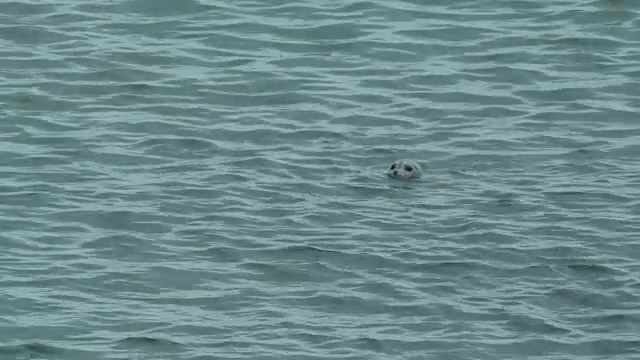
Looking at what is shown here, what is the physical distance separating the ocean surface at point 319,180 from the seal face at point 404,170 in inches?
5.2

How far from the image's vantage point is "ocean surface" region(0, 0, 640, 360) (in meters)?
25.0

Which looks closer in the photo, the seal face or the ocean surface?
the ocean surface

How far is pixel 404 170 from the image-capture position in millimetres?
29672

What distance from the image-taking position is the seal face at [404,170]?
97.4ft

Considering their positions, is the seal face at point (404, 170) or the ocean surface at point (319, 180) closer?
the ocean surface at point (319, 180)

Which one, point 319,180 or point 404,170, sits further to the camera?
point 319,180

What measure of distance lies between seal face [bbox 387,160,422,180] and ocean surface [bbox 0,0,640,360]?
0.13 m

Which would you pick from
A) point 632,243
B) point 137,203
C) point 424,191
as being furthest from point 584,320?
point 137,203

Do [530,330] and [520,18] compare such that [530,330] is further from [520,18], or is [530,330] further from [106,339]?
[520,18]

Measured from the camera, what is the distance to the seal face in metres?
29.7

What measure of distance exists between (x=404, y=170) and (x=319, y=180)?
4.22ft

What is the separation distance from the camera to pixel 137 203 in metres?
28.8

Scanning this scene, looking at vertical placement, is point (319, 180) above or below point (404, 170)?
below

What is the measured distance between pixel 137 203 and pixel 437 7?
980cm
